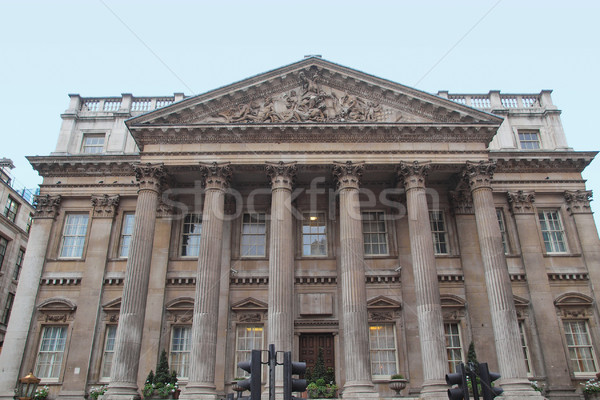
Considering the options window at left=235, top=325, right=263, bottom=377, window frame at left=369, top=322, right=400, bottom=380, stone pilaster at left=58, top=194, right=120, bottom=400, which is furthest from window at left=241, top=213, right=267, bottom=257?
stone pilaster at left=58, top=194, right=120, bottom=400

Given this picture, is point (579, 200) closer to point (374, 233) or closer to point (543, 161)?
point (543, 161)

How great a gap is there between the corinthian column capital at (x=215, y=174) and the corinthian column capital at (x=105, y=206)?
6.56m

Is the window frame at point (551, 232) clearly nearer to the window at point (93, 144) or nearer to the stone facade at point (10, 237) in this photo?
the window at point (93, 144)

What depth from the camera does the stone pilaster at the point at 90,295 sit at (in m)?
23.1

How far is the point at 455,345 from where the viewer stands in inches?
945

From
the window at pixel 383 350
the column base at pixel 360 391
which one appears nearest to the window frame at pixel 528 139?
the window at pixel 383 350

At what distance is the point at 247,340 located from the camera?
24.0 meters

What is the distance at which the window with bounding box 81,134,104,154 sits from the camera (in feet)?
93.4

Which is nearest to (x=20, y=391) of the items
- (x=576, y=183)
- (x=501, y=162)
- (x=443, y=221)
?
(x=443, y=221)

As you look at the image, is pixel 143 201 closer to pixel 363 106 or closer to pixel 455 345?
pixel 363 106

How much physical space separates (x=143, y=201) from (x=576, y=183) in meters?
22.9

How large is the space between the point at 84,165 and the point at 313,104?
13144 mm

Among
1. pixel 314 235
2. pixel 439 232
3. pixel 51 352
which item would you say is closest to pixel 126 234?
pixel 51 352

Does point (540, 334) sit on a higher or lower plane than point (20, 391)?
higher
